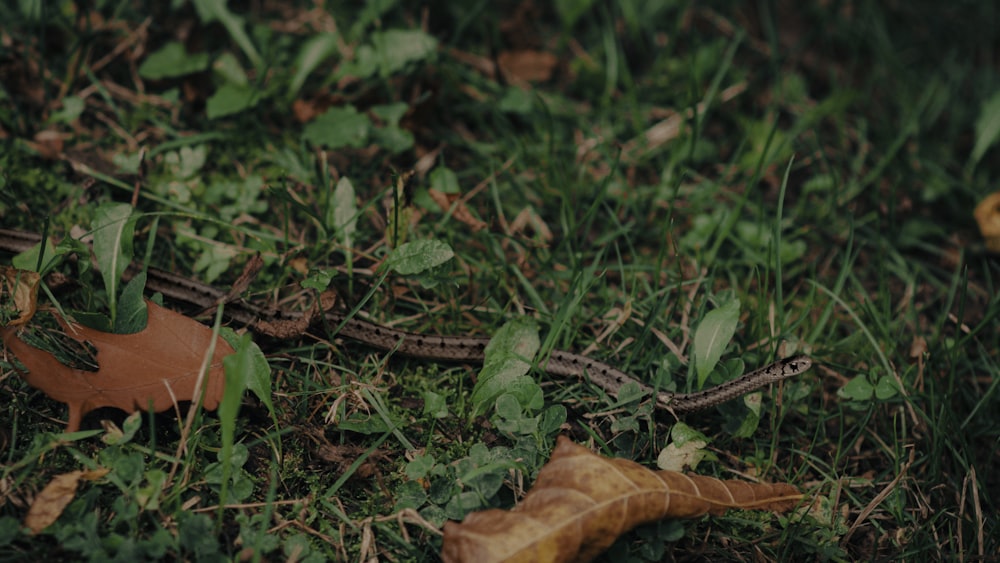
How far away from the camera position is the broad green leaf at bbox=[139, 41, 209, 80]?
14.9 feet

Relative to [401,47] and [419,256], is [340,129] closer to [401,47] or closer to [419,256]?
[401,47]

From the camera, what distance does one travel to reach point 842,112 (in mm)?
5332

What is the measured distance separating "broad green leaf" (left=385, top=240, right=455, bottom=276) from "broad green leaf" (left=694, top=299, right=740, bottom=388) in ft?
4.09

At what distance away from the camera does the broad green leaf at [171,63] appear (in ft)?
14.9

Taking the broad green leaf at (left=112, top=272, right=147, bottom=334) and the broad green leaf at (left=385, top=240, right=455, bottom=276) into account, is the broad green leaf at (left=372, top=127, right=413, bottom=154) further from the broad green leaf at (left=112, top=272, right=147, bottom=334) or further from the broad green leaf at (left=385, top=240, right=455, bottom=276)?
the broad green leaf at (left=112, top=272, right=147, bottom=334)

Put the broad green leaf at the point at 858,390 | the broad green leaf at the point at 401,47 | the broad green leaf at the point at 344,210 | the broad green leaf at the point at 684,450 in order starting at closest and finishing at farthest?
the broad green leaf at the point at 684,450 < the broad green leaf at the point at 858,390 < the broad green leaf at the point at 344,210 < the broad green leaf at the point at 401,47

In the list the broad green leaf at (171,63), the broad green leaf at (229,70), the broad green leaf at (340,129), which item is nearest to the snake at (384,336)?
the broad green leaf at (340,129)

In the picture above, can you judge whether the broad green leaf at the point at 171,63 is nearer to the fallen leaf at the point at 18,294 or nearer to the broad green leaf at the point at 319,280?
the fallen leaf at the point at 18,294

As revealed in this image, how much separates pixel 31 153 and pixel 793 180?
4.72m

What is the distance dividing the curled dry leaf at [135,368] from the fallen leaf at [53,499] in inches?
8.7

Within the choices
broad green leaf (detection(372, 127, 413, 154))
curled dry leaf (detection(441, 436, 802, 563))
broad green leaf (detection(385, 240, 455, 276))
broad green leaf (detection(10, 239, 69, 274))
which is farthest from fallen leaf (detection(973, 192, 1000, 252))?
broad green leaf (detection(10, 239, 69, 274))

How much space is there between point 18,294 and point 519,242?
2.38 metres

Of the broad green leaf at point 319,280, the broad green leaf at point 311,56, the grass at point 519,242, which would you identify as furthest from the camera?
the broad green leaf at point 311,56

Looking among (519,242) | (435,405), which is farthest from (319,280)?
(519,242)
